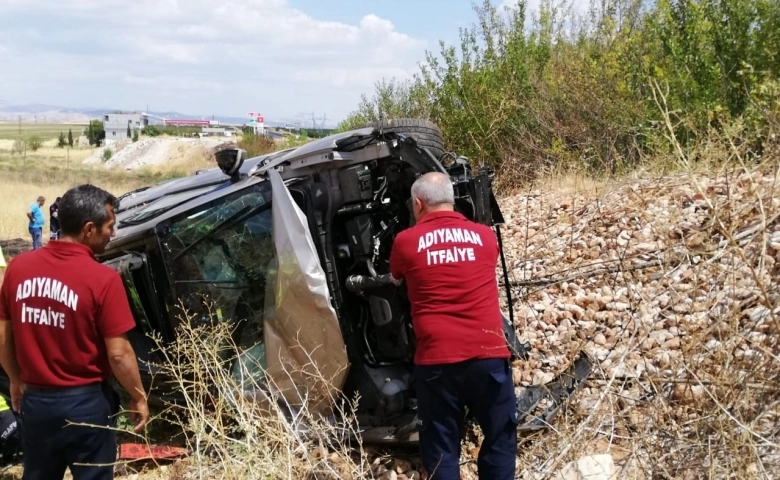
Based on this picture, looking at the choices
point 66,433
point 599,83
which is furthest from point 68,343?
point 599,83

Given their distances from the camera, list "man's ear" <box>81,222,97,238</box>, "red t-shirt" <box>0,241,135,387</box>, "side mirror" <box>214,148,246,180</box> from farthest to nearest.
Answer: "side mirror" <box>214,148,246,180</box> < "man's ear" <box>81,222,97,238</box> < "red t-shirt" <box>0,241,135,387</box>

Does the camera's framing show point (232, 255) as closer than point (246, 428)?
No

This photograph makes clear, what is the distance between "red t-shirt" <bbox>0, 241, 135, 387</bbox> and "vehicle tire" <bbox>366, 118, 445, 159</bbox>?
6.17 ft

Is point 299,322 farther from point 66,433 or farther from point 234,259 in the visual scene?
point 66,433

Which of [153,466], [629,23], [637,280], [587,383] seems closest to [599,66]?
[629,23]

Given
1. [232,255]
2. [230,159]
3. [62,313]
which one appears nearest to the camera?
[62,313]

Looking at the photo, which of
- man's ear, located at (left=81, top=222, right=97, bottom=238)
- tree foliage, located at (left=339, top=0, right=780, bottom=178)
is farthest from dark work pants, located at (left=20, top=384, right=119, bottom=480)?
tree foliage, located at (left=339, top=0, right=780, bottom=178)

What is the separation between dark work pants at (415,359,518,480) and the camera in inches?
121

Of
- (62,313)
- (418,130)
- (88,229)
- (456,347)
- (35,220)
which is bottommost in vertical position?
(35,220)

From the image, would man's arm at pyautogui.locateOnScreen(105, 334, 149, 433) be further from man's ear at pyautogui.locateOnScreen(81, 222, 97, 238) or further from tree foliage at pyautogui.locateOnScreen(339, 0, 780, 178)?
tree foliage at pyautogui.locateOnScreen(339, 0, 780, 178)

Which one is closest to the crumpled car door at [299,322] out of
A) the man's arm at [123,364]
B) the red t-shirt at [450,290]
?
the red t-shirt at [450,290]

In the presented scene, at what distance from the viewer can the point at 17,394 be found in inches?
124

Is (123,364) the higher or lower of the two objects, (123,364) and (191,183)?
the lower

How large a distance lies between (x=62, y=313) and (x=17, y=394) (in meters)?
0.63
